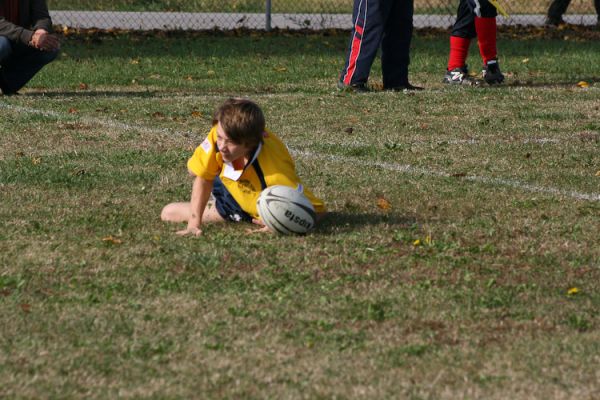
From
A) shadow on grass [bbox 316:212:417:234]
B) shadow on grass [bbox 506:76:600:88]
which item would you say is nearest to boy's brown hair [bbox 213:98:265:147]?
shadow on grass [bbox 316:212:417:234]

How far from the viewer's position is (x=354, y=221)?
6.12 meters

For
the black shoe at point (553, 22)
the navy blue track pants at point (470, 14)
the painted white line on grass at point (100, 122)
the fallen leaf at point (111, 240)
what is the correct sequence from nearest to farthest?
1. the fallen leaf at point (111, 240)
2. the painted white line on grass at point (100, 122)
3. the navy blue track pants at point (470, 14)
4. the black shoe at point (553, 22)

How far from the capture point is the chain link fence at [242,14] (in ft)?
68.3

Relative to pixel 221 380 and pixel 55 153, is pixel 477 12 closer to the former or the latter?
pixel 55 153

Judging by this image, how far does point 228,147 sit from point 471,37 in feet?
23.7

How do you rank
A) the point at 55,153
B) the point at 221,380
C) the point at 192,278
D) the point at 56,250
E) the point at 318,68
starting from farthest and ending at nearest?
the point at 318,68 → the point at 55,153 → the point at 56,250 → the point at 192,278 → the point at 221,380

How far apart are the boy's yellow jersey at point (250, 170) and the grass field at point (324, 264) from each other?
226mm

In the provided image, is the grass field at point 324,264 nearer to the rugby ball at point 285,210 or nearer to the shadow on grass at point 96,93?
the rugby ball at point 285,210

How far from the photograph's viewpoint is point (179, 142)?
28.4ft

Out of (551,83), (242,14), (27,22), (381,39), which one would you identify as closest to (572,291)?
(381,39)

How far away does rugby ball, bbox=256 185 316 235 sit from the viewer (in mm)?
5645

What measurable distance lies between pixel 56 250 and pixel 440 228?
6.28 feet

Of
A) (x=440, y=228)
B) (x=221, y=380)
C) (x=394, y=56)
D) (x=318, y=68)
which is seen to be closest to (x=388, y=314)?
(x=221, y=380)

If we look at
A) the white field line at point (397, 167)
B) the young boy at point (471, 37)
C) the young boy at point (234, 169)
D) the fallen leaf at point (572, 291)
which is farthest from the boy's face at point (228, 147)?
the young boy at point (471, 37)
